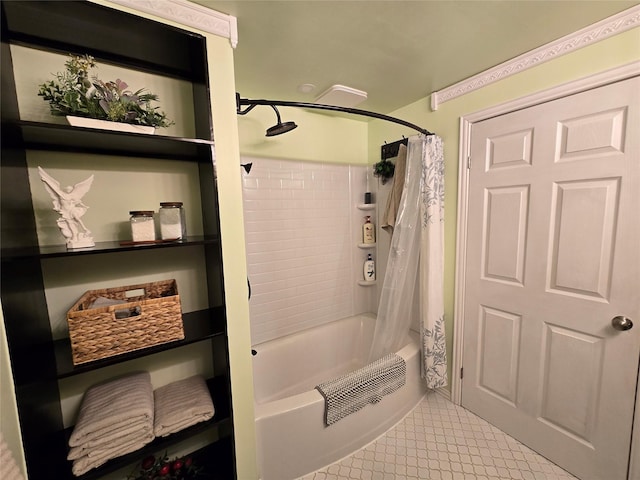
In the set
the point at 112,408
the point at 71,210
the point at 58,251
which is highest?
the point at 71,210

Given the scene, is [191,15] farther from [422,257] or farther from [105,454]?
[422,257]

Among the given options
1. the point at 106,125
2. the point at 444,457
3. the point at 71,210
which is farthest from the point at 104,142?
the point at 444,457

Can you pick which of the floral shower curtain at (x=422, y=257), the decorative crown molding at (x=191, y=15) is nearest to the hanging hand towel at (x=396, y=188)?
the floral shower curtain at (x=422, y=257)

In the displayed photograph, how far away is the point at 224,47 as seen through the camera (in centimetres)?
109

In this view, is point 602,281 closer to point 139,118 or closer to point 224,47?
point 224,47

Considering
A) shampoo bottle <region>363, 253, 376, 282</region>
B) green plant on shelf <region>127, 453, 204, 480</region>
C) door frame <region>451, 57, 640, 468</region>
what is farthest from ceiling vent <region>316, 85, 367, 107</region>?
green plant on shelf <region>127, 453, 204, 480</region>

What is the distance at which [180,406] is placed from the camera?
112cm

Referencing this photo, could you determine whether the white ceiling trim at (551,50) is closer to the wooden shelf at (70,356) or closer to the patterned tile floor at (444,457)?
the wooden shelf at (70,356)

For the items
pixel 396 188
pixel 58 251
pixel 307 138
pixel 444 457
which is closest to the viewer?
pixel 58 251

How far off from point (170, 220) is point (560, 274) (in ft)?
6.24

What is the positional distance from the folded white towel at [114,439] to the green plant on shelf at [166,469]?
27cm

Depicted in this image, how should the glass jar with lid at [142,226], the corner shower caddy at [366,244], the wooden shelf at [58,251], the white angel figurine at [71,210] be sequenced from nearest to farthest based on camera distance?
the wooden shelf at [58,251]
the white angel figurine at [71,210]
the glass jar with lid at [142,226]
the corner shower caddy at [366,244]

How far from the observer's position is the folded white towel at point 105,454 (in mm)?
905

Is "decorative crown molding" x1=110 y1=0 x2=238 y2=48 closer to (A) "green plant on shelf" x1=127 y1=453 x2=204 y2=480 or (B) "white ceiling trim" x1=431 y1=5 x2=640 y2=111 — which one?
(B) "white ceiling trim" x1=431 y1=5 x2=640 y2=111
